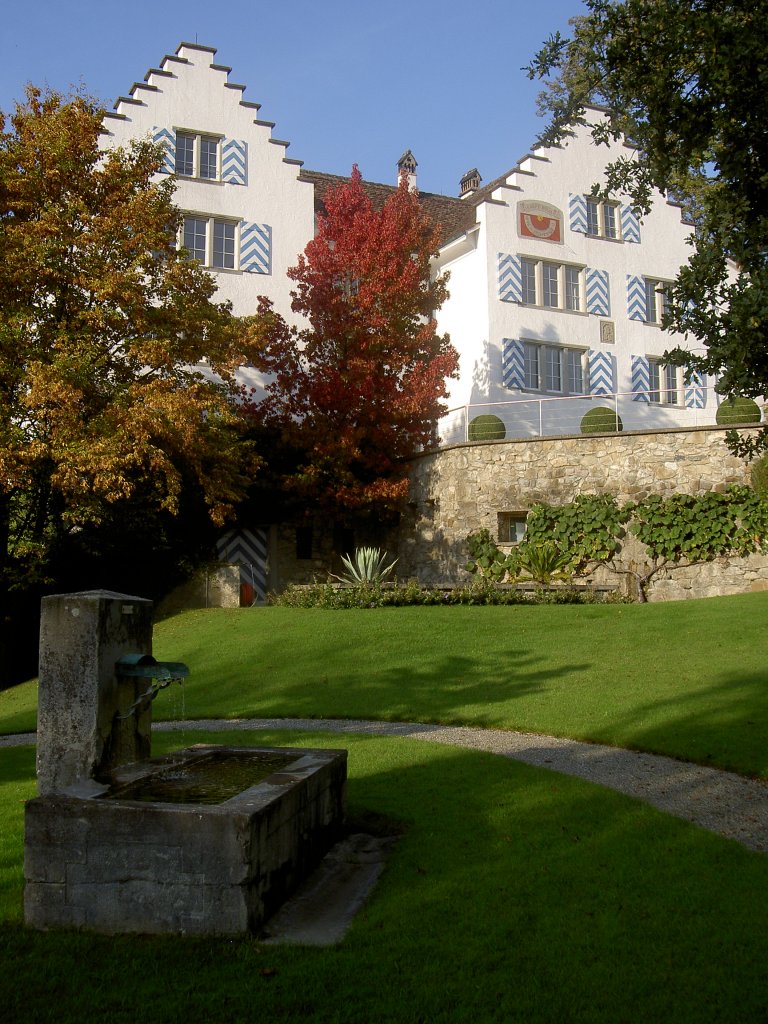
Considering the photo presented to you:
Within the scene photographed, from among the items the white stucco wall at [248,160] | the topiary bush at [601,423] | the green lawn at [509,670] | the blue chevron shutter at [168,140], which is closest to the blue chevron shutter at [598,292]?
the topiary bush at [601,423]

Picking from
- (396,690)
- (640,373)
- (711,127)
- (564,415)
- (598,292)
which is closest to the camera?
(711,127)

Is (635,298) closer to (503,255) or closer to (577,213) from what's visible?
(577,213)

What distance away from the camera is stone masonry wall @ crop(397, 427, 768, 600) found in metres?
20.9

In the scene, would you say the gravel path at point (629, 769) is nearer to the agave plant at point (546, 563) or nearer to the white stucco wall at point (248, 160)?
the agave plant at point (546, 563)

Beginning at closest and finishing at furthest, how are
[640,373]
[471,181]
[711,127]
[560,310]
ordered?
1. [711,127]
2. [560,310]
3. [640,373]
4. [471,181]

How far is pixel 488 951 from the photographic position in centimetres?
429

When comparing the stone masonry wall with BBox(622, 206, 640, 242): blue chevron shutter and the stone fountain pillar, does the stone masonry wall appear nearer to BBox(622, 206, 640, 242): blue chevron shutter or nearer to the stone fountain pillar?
BBox(622, 206, 640, 242): blue chevron shutter

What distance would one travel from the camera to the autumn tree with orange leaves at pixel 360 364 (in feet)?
75.8

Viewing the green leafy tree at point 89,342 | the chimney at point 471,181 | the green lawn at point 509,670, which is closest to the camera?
the green lawn at point 509,670

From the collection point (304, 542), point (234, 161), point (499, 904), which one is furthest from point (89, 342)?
point (499, 904)

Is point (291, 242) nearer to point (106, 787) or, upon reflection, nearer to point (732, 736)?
point (732, 736)

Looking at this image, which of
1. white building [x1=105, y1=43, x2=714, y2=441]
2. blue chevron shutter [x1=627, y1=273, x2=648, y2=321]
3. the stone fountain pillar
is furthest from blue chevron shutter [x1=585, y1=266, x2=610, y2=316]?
the stone fountain pillar

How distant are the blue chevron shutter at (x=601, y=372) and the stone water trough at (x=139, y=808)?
75.3ft

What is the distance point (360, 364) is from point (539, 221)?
8727 millimetres
